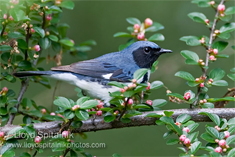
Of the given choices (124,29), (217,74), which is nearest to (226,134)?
(217,74)

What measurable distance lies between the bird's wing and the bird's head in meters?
0.27

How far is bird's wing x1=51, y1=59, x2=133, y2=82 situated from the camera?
360cm

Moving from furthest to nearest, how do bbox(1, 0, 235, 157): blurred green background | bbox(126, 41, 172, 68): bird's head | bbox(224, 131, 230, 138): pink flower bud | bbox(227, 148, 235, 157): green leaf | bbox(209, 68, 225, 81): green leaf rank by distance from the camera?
1. bbox(1, 0, 235, 157): blurred green background
2. bbox(126, 41, 172, 68): bird's head
3. bbox(209, 68, 225, 81): green leaf
4. bbox(224, 131, 230, 138): pink flower bud
5. bbox(227, 148, 235, 157): green leaf

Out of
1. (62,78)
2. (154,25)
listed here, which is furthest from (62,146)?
(154,25)

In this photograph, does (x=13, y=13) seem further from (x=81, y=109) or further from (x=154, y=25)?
(x=154, y=25)

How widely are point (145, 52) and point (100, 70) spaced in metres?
0.55

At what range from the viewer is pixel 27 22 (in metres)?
3.14

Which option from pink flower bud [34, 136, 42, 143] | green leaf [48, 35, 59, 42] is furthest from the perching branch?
green leaf [48, 35, 59, 42]

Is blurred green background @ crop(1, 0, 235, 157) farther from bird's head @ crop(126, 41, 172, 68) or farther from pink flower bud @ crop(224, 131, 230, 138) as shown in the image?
pink flower bud @ crop(224, 131, 230, 138)

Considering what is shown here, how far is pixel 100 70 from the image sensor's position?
3.65 meters

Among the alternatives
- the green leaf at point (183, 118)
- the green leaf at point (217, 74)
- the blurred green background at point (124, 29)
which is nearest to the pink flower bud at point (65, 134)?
the green leaf at point (183, 118)

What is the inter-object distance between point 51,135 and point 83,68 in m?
0.98

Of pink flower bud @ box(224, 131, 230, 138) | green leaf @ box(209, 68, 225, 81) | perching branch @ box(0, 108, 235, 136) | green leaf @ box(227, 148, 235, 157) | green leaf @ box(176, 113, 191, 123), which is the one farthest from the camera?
green leaf @ box(209, 68, 225, 81)

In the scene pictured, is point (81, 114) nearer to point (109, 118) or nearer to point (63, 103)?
point (63, 103)
